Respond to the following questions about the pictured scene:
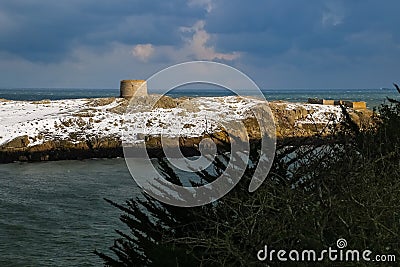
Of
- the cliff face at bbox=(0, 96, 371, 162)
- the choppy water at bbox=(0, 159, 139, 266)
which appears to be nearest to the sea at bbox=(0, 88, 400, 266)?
the choppy water at bbox=(0, 159, 139, 266)

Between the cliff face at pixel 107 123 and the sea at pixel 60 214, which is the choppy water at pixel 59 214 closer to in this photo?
the sea at pixel 60 214

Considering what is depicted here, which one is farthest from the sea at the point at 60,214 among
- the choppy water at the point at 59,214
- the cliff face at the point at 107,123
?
the cliff face at the point at 107,123

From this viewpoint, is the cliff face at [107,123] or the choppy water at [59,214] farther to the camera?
the cliff face at [107,123]

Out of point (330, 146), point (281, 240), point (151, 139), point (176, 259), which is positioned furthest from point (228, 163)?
point (151, 139)

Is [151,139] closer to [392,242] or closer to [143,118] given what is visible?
[143,118]

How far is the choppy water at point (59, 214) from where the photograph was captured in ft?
42.0

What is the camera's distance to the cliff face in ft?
110

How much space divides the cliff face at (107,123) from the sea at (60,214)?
Answer: 20.3 feet

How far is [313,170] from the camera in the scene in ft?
14.7

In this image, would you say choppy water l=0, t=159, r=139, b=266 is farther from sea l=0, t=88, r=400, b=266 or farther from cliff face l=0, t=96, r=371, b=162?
cliff face l=0, t=96, r=371, b=162

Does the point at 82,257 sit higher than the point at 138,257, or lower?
lower

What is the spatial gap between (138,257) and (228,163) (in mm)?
1440

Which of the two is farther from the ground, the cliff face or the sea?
the cliff face

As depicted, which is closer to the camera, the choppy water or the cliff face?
the choppy water
